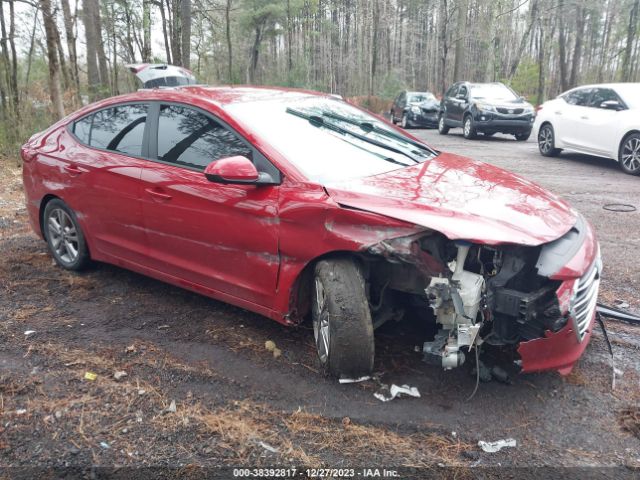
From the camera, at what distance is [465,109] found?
16266mm

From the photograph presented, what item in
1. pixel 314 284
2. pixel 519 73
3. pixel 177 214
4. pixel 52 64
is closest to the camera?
pixel 314 284

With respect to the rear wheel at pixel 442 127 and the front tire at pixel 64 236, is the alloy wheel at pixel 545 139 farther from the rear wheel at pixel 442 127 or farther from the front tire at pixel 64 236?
the front tire at pixel 64 236

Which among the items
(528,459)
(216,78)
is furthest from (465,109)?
(216,78)

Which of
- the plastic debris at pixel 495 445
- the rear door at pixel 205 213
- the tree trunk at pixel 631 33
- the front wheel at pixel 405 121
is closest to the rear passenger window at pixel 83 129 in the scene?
the rear door at pixel 205 213

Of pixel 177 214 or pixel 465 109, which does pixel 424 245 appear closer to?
→ pixel 177 214

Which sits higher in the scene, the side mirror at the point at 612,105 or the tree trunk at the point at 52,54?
the tree trunk at the point at 52,54

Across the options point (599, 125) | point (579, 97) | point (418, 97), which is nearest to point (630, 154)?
point (599, 125)

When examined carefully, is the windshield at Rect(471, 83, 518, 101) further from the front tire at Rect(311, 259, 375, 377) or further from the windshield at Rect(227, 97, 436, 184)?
the front tire at Rect(311, 259, 375, 377)

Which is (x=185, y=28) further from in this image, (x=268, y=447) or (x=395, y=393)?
(x=268, y=447)

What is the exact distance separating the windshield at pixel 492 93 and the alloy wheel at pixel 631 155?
6.68 meters

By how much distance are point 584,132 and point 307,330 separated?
876 cm

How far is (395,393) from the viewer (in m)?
3.09

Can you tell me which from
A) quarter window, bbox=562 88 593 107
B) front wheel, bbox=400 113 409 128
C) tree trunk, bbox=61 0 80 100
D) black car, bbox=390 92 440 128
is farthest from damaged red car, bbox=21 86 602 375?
front wheel, bbox=400 113 409 128

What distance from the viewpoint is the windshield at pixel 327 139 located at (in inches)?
138
